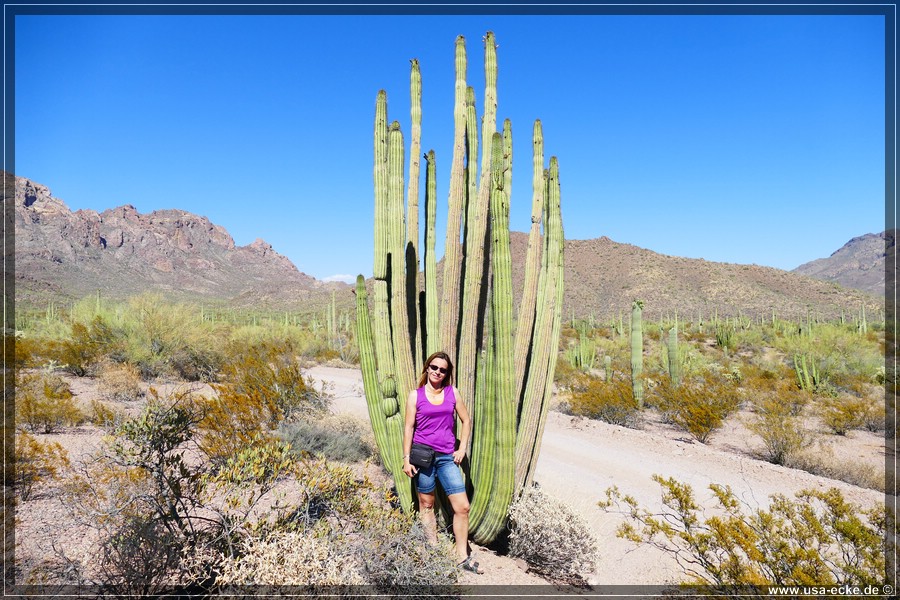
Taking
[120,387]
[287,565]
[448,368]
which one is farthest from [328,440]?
[120,387]

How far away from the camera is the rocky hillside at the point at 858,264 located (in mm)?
106625

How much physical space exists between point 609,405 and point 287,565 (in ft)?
32.8

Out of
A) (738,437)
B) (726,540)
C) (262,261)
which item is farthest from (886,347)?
(262,261)

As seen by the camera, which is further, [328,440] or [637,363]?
[637,363]

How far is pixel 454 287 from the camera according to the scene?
16.6 feet

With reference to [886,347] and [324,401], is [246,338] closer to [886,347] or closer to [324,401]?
[324,401]

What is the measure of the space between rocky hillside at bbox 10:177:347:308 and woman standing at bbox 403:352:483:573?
203 ft

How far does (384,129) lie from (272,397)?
5.82 meters

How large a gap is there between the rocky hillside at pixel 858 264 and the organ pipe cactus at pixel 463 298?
405 ft

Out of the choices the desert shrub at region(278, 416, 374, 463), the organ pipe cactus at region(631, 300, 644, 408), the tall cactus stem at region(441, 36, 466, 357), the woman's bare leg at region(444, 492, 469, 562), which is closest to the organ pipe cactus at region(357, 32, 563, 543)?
the tall cactus stem at region(441, 36, 466, 357)

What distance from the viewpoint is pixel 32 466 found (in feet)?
17.7

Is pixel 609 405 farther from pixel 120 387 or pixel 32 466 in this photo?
pixel 120 387

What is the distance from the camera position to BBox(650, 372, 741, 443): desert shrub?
33.0ft

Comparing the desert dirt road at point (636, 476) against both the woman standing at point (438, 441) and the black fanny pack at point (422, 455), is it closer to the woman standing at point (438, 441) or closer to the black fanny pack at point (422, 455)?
the woman standing at point (438, 441)
